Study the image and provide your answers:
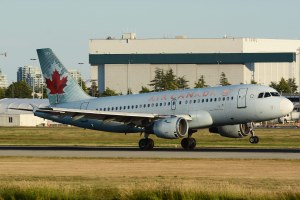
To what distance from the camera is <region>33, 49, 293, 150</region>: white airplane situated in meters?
66.8

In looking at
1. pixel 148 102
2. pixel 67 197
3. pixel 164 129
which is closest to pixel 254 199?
pixel 67 197

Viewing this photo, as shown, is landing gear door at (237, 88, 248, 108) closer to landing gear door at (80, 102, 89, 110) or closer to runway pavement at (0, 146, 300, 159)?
runway pavement at (0, 146, 300, 159)

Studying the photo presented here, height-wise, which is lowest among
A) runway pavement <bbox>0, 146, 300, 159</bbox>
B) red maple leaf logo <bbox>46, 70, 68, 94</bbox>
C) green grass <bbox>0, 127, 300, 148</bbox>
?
green grass <bbox>0, 127, 300, 148</bbox>

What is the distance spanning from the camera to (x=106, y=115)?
2763 inches

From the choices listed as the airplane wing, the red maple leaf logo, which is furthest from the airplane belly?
the red maple leaf logo

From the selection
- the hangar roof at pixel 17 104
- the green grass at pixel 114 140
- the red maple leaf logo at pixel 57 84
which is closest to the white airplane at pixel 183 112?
the red maple leaf logo at pixel 57 84

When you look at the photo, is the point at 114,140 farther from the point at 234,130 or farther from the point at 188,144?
the point at 234,130

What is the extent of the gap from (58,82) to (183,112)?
13.8 meters

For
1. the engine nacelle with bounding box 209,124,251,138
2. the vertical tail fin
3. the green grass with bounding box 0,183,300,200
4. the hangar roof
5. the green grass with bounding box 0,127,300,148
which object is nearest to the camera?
the green grass with bounding box 0,183,300,200

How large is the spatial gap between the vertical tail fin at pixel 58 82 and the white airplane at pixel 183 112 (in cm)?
182

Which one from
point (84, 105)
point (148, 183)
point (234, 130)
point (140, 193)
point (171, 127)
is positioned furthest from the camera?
point (84, 105)

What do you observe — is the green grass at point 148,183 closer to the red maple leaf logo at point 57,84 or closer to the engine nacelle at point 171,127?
the engine nacelle at point 171,127

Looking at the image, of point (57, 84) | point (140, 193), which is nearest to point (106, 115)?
point (57, 84)

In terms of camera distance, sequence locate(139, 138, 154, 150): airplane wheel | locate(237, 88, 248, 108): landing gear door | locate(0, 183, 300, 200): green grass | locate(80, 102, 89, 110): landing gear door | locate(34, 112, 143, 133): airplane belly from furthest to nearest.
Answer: locate(80, 102, 89, 110): landing gear door < locate(34, 112, 143, 133): airplane belly < locate(139, 138, 154, 150): airplane wheel < locate(237, 88, 248, 108): landing gear door < locate(0, 183, 300, 200): green grass
